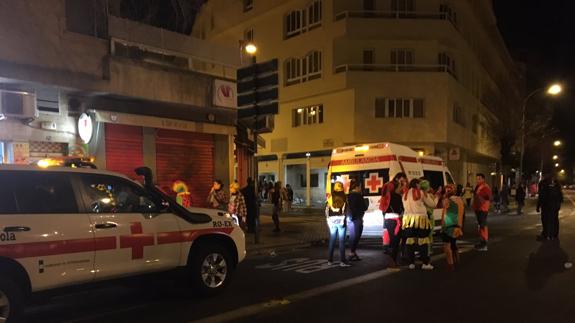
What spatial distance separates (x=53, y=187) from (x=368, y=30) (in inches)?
1027

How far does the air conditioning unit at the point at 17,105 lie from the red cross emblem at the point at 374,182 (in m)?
7.99

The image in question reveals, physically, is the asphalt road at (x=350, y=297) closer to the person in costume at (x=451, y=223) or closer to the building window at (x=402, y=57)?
the person in costume at (x=451, y=223)

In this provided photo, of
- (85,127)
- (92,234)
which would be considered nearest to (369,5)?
(85,127)

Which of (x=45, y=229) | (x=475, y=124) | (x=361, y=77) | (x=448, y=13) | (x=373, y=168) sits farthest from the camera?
(x=475, y=124)

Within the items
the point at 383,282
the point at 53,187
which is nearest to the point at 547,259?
the point at 383,282

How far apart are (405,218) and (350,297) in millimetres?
2580

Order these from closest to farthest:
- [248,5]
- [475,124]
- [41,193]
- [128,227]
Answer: [41,193] → [128,227] → [248,5] → [475,124]

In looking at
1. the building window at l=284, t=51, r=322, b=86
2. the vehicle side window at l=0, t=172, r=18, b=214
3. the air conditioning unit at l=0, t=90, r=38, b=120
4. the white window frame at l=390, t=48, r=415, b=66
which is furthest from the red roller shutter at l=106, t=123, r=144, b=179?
the white window frame at l=390, t=48, r=415, b=66

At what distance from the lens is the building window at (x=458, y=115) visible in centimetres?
3266

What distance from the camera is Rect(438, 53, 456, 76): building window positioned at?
30541 millimetres

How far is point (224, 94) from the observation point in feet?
52.2

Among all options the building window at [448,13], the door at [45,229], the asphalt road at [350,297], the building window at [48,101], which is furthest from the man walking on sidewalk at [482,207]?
the building window at [448,13]

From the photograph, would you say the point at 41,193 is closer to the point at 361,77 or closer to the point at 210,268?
the point at 210,268

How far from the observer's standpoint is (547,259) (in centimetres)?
1040
